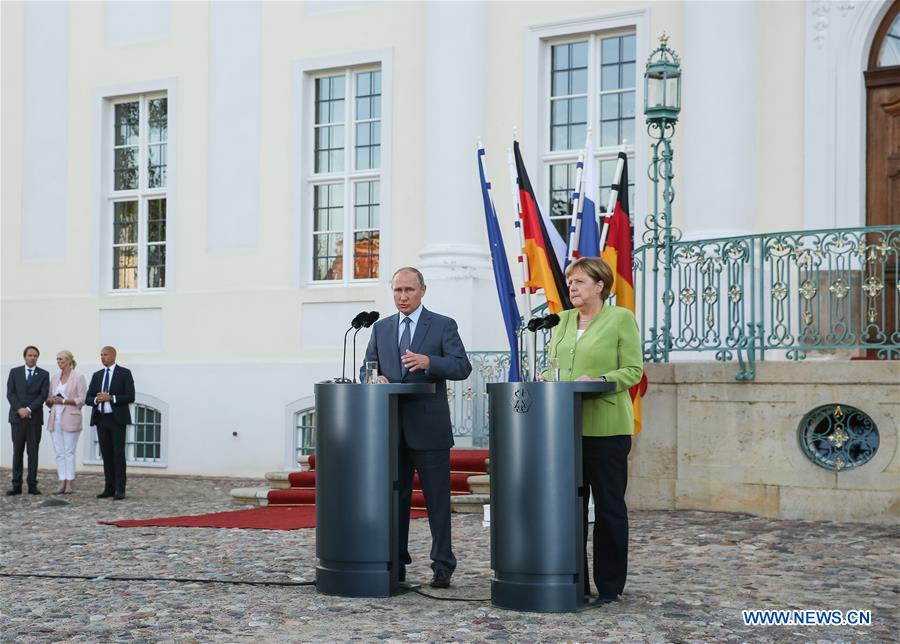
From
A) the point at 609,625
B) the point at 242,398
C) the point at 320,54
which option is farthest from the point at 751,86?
the point at 609,625

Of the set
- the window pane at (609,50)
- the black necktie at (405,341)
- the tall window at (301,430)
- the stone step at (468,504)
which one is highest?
the window pane at (609,50)

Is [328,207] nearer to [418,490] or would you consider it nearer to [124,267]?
[124,267]

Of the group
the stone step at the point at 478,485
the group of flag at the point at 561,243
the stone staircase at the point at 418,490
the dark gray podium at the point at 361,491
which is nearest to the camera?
the dark gray podium at the point at 361,491

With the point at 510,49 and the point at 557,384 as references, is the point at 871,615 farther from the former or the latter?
the point at 510,49

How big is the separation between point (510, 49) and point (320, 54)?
256cm

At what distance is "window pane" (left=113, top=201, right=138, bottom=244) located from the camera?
1794 centimetres

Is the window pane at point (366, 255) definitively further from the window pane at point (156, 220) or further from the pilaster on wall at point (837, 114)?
the pilaster on wall at point (837, 114)

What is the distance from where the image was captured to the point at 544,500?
6422 mm

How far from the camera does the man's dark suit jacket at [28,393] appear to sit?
1483 cm

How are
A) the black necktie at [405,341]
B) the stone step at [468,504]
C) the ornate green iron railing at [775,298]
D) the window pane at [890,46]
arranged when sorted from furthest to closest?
the window pane at [890,46] → the stone step at [468,504] → the ornate green iron railing at [775,298] → the black necktie at [405,341]

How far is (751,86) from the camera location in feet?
44.1

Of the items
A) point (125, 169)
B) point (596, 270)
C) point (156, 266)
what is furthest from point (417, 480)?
point (125, 169)

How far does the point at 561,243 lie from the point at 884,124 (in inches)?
149

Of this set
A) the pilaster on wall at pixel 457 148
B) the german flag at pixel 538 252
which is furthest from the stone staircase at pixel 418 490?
the pilaster on wall at pixel 457 148
